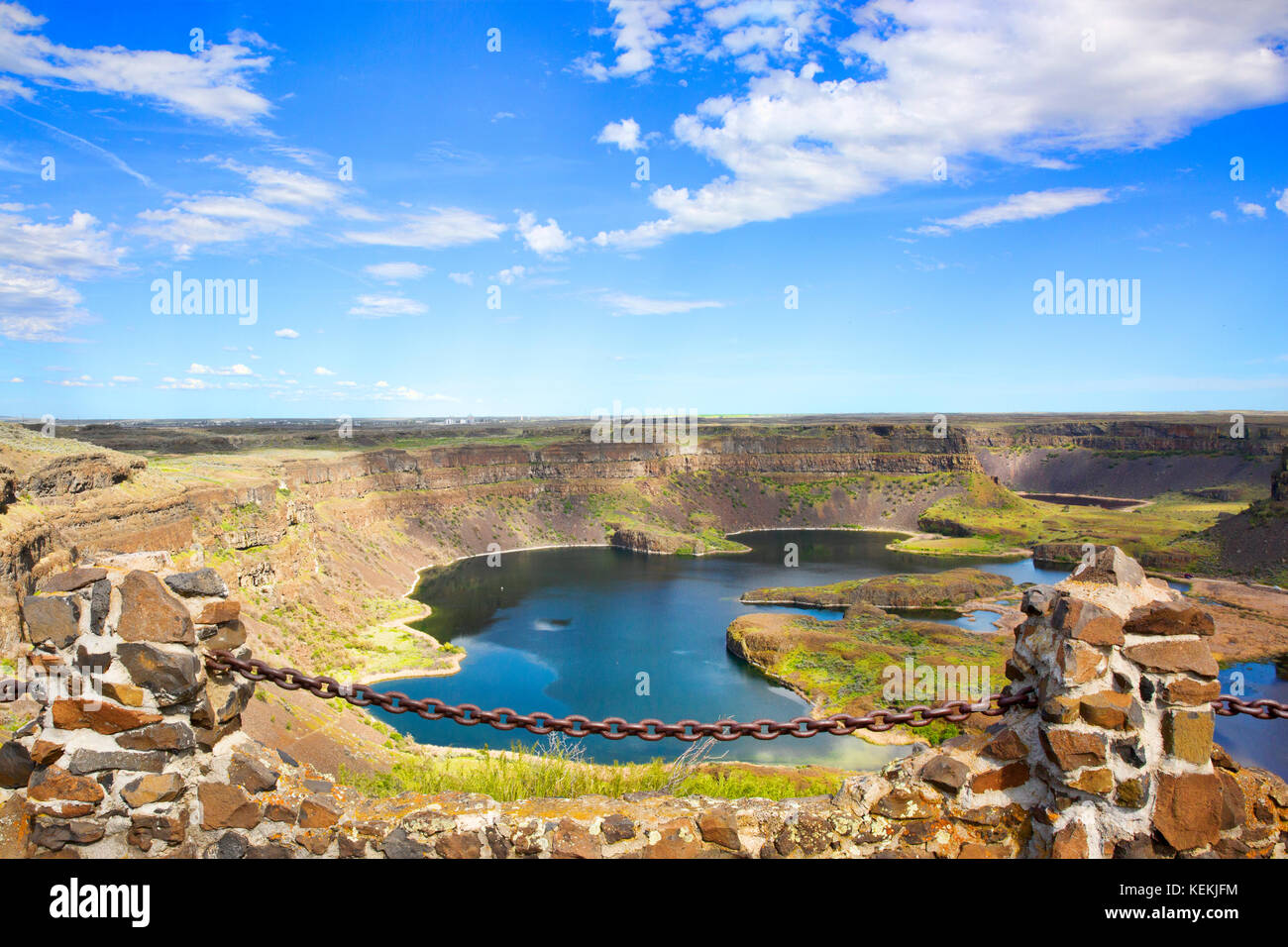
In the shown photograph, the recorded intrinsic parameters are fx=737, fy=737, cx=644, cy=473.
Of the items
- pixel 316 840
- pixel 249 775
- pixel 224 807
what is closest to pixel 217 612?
pixel 249 775

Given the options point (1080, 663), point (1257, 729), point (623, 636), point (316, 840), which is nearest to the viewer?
point (1080, 663)

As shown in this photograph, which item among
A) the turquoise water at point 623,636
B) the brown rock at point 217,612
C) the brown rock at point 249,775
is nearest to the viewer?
the brown rock at point 249,775

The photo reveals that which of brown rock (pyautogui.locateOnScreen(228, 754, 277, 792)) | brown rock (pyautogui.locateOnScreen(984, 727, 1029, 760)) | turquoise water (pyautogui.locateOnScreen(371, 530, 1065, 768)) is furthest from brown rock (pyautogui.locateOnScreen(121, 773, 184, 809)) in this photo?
turquoise water (pyautogui.locateOnScreen(371, 530, 1065, 768))

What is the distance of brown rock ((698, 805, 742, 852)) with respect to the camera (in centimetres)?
464

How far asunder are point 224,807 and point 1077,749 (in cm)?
533

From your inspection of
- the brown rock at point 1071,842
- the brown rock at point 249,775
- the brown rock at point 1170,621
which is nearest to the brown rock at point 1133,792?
the brown rock at point 1071,842

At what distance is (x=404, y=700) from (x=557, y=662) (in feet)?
139

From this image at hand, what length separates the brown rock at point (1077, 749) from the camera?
4.43 metres

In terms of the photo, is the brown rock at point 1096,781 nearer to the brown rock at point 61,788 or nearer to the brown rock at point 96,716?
the brown rock at point 96,716

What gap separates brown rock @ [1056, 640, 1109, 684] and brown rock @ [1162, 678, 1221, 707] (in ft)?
1.37

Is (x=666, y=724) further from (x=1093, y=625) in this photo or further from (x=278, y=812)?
(x=1093, y=625)

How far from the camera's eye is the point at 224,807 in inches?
186

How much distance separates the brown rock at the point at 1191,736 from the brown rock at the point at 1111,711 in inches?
8.4
